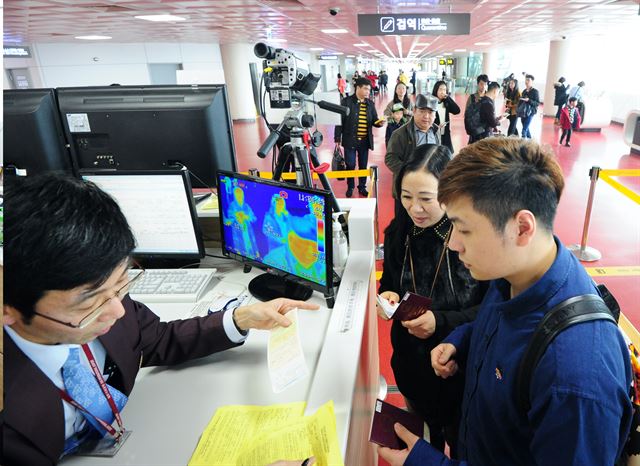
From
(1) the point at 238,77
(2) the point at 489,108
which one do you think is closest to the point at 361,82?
(2) the point at 489,108

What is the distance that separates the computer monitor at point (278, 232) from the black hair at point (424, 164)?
15.7 inches

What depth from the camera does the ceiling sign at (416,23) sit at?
5941 mm

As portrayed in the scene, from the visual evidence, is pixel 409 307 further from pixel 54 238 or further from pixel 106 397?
pixel 54 238

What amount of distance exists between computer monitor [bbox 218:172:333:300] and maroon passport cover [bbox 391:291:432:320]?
0.23 m

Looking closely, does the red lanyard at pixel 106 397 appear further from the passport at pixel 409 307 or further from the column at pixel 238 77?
the column at pixel 238 77

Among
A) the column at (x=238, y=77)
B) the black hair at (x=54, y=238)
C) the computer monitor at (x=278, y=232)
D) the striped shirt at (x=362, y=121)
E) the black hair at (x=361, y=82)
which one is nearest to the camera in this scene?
the black hair at (x=54, y=238)

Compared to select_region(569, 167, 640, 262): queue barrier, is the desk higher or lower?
higher

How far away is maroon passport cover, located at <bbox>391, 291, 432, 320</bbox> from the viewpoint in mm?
1309

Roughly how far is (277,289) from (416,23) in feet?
18.3

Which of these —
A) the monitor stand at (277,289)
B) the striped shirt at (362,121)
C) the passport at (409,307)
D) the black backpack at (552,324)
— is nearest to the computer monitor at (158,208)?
the monitor stand at (277,289)

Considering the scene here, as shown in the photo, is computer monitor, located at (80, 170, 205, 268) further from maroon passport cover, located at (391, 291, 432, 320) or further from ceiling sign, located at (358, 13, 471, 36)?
ceiling sign, located at (358, 13, 471, 36)

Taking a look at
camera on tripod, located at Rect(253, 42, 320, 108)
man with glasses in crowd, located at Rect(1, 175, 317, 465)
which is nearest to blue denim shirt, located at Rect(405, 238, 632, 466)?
man with glasses in crowd, located at Rect(1, 175, 317, 465)

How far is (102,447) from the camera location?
97 cm

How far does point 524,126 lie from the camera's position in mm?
8117
